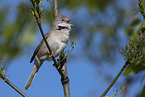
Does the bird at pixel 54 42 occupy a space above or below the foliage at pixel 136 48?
above

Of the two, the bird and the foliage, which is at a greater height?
the bird

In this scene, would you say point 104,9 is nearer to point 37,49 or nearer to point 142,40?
point 37,49

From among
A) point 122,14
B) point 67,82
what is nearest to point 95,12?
point 122,14

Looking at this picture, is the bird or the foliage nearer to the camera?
the foliage

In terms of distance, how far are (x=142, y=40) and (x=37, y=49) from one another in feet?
9.19

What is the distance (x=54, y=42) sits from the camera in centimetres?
409

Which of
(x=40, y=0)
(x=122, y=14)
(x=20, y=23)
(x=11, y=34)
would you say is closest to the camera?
(x=40, y=0)

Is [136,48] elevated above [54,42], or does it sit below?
below

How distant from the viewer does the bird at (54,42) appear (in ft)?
13.0

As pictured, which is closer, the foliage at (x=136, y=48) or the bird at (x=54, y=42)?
the foliage at (x=136, y=48)

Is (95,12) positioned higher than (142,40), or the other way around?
(95,12)

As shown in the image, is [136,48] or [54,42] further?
[54,42]

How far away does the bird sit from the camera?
13.0 ft

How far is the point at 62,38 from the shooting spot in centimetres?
404
